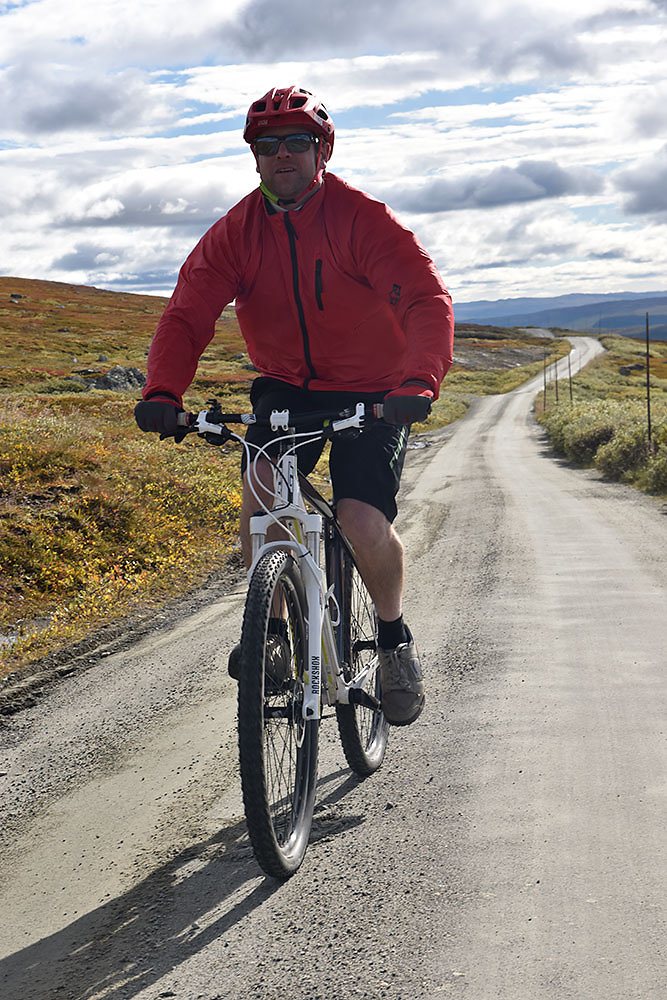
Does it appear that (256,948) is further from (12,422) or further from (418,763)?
(12,422)

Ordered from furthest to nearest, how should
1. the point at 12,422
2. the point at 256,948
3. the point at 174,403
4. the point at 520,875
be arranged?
the point at 12,422, the point at 174,403, the point at 520,875, the point at 256,948

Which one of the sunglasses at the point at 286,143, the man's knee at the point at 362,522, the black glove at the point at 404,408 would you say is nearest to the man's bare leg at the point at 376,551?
the man's knee at the point at 362,522

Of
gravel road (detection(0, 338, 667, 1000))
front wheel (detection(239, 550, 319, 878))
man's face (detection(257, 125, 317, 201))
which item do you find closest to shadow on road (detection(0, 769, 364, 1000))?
gravel road (detection(0, 338, 667, 1000))

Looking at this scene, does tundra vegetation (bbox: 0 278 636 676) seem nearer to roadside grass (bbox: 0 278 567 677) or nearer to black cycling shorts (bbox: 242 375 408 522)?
roadside grass (bbox: 0 278 567 677)

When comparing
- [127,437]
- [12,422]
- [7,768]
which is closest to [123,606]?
[7,768]

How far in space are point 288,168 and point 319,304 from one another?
54 cm

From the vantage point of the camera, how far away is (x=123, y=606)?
8250 mm

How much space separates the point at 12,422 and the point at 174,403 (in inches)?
497

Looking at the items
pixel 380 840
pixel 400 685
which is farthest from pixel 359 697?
pixel 380 840

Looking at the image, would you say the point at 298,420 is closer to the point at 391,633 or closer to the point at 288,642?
the point at 288,642

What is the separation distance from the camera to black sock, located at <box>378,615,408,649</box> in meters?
3.84

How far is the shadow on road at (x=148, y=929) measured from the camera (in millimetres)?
2535

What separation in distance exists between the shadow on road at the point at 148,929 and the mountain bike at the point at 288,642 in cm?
20

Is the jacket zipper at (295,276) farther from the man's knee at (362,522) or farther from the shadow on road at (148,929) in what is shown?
the shadow on road at (148,929)
